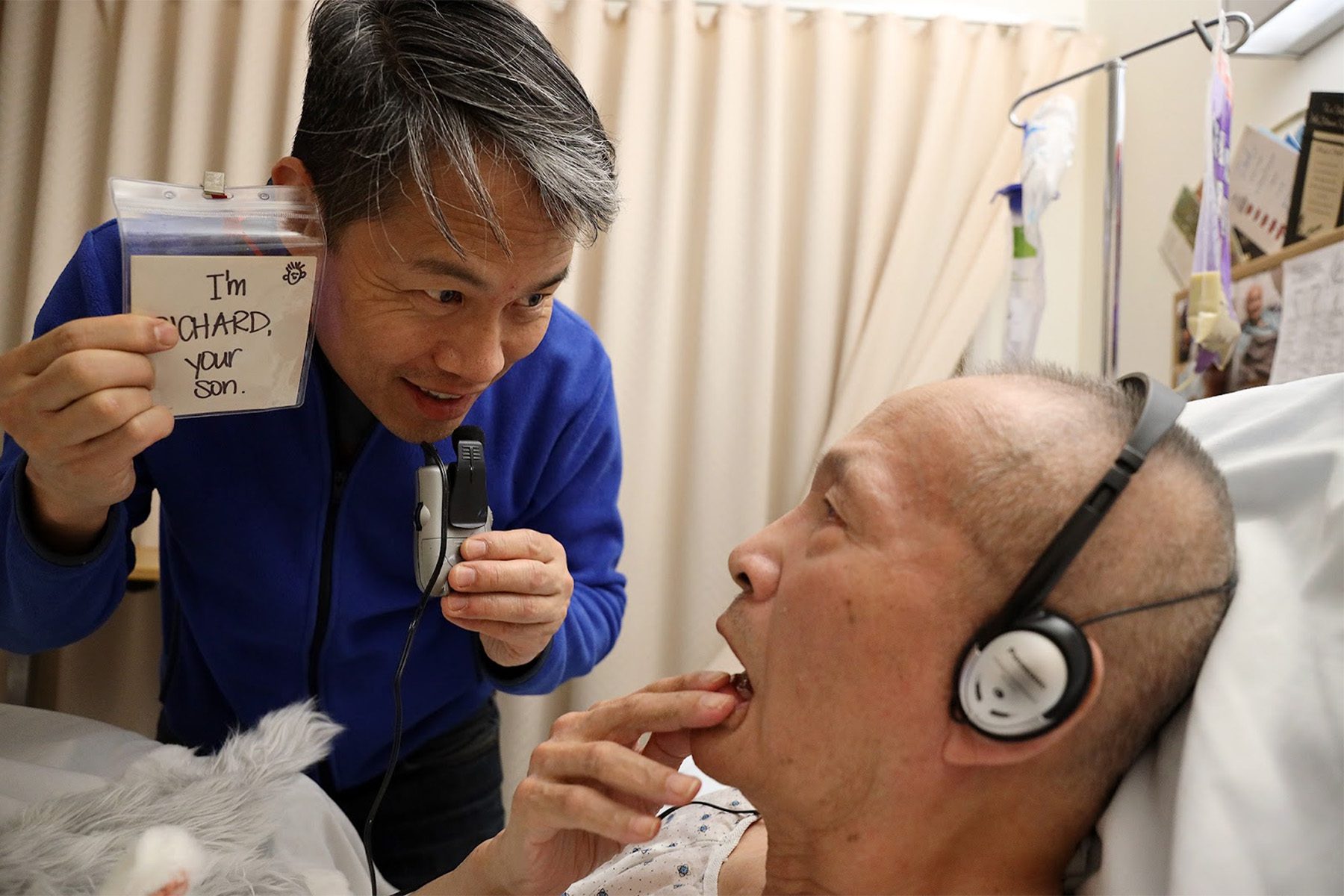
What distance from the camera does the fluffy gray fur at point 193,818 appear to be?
0.83 metres

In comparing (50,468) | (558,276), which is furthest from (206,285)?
(558,276)

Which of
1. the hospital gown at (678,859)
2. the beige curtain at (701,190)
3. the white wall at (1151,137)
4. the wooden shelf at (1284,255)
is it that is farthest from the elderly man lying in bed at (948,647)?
the beige curtain at (701,190)

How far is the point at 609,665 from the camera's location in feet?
7.86

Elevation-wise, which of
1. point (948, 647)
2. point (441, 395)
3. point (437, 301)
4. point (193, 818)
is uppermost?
point (437, 301)

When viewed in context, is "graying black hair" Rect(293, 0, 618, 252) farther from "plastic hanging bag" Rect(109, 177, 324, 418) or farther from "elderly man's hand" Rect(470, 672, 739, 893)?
"elderly man's hand" Rect(470, 672, 739, 893)

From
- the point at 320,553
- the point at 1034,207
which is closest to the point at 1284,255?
the point at 1034,207

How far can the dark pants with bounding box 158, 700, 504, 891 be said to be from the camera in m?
1.38

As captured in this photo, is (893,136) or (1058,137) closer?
(1058,137)

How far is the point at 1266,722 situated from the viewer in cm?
73

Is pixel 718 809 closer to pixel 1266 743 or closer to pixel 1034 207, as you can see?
Result: pixel 1266 743

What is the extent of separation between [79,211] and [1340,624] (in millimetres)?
2726

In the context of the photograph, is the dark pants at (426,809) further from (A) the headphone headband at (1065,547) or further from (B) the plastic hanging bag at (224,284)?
(A) the headphone headband at (1065,547)

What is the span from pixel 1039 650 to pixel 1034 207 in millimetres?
1408

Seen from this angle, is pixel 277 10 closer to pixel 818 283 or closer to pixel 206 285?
pixel 818 283
